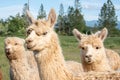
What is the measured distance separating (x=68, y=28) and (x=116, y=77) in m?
68.4

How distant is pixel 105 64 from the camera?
26.3 feet

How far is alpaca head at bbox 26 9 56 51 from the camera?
17.8 ft

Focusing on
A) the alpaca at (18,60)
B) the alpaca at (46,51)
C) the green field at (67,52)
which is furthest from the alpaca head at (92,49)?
the green field at (67,52)

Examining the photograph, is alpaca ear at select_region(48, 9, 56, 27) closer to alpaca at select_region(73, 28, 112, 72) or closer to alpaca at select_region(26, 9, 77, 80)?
alpaca at select_region(26, 9, 77, 80)

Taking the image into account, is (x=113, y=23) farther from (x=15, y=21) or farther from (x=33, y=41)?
(x=33, y=41)

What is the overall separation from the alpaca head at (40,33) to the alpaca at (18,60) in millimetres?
2431

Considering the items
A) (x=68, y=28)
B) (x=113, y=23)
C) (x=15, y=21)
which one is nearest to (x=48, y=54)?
(x=15, y=21)

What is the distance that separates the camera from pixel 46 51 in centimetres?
553

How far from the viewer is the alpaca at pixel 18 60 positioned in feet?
26.9

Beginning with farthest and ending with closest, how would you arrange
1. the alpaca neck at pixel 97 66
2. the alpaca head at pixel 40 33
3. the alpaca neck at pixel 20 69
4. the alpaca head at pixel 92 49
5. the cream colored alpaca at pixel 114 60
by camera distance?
the cream colored alpaca at pixel 114 60 < the alpaca neck at pixel 20 69 < the alpaca neck at pixel 97 66 < the alpaca head at pixel 92 49 < the alpaca head at pixel 40 33

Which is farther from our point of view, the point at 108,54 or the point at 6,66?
the point at 6,66

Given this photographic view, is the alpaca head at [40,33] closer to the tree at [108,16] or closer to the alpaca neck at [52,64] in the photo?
the alpaca neck at [52,64]

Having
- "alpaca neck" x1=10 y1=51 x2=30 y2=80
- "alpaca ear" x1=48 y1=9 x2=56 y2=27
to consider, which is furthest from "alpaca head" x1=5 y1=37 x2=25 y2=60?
"alpaca ear" x1=48 y1=9 x2=56 y2=27

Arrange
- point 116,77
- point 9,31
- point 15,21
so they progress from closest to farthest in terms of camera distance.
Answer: point 116,77 → point 9,31 → point 15,21
